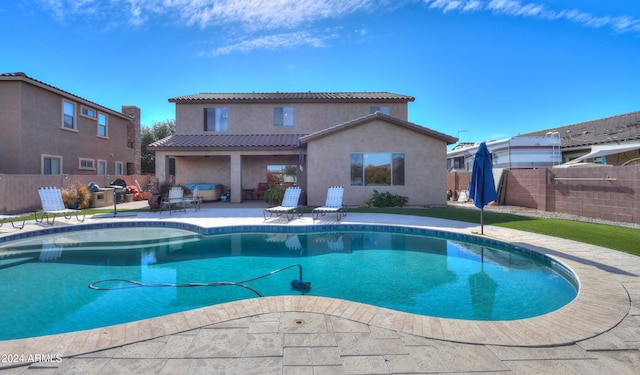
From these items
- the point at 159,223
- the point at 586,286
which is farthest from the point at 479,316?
the point at 159,223

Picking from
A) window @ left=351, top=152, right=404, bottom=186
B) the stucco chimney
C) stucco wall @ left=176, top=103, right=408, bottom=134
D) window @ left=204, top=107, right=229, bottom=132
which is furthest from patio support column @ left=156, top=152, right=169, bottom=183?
the stucco chimney

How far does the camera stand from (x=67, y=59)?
17.0 m

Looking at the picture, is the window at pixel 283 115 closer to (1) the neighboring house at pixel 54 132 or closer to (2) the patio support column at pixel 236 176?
(2) the patio support column at pixel 236 176

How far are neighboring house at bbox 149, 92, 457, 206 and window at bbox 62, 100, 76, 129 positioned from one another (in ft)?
19.4

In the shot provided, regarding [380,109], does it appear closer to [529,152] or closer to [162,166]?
[529,152]

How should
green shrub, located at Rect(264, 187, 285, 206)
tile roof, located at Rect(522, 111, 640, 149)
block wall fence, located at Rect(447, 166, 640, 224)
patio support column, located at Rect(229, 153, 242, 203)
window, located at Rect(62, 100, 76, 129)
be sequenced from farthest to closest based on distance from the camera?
window, located at Rect(62, 100, 76, 129)
tile roof, located at Rect(522, 111, 640, 149)
patio support column, located at Rect(229, 153, 242, 203)
green shrub, located at Rect(264, 187, 285, 206)
block wall fence, located at Rect(447, 166, 640, 224)

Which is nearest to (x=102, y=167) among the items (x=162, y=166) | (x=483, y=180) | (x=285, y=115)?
(x=162, y=166)

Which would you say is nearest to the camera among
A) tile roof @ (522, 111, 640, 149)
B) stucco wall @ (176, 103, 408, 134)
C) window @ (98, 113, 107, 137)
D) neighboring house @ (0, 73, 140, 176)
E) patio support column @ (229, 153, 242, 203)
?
neighboring house @ (0, 73, 140, 176)

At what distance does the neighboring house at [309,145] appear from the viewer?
15.1 meters

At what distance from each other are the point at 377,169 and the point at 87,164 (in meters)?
18.9

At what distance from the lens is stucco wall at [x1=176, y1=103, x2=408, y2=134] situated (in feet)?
63.2

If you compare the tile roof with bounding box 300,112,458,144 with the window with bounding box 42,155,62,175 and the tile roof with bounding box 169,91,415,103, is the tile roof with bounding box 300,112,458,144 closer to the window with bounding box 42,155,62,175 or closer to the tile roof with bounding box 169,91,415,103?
the tile roof with bounding box 169,91,415,103

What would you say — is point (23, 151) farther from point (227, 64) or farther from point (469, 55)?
point (469, 55)

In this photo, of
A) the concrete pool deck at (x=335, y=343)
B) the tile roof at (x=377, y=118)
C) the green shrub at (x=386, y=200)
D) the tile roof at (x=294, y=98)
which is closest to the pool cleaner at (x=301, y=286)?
the concrete pool deck at (x=335, y=343)
